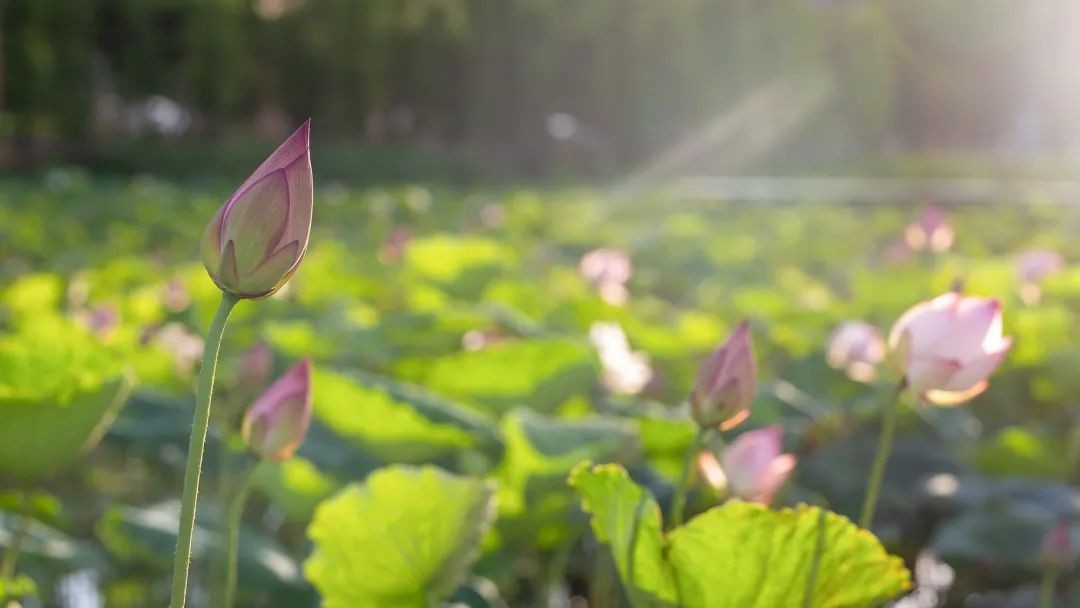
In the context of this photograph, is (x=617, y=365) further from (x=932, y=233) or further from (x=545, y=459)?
(x=932, y=233)

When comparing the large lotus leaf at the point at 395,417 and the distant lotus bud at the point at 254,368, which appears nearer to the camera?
the large lotus leaf at the point at 395,417

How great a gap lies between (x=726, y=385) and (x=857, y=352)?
0.96 metres

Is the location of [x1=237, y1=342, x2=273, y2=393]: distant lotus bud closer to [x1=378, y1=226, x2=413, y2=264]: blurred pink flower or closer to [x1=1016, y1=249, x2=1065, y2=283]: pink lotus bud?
[x1=378, y1=226, x2=413, y2=264]: blurred pink flower

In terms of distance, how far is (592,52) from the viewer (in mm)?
22906

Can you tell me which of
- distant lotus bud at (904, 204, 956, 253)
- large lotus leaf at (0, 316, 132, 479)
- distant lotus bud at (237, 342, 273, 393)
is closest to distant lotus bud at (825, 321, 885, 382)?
distant lotus bud at (237, 342, 273, 393)

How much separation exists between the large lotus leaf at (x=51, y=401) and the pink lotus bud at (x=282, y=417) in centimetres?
→ 12

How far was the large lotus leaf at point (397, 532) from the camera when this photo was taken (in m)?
0.76

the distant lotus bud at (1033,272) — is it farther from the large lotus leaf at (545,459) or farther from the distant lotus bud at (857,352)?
the large lotus leaf at (545,459)

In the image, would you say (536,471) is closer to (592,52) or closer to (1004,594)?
(1004,594)

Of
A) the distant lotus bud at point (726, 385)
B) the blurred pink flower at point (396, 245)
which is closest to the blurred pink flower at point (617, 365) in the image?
the distant lotus bud at point (726, 385)

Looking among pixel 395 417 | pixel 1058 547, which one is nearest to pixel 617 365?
pixel 395 417

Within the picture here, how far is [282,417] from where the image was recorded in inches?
30.0

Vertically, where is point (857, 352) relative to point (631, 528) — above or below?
above

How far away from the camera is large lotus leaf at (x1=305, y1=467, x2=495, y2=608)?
30.0 inches
